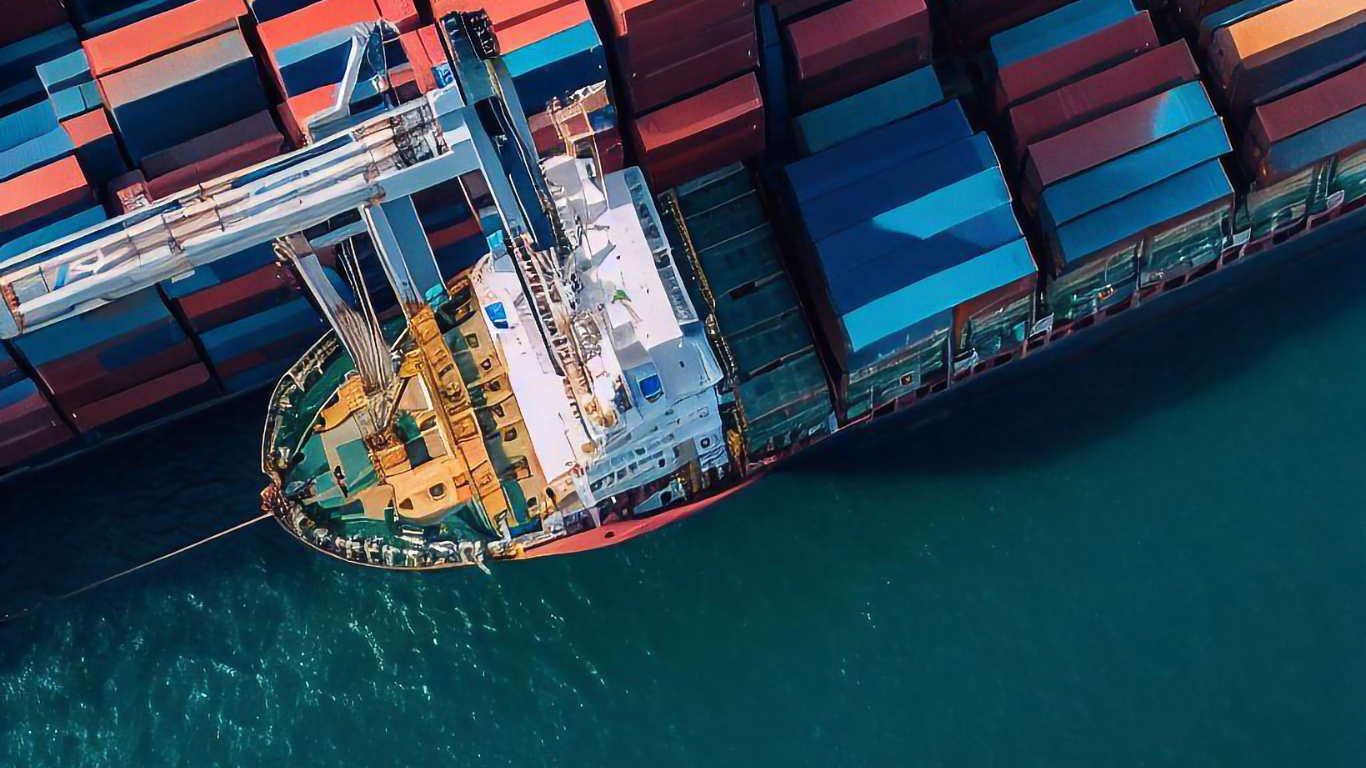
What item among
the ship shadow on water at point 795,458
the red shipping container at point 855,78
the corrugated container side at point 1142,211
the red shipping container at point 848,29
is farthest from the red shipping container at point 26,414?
the corrugated container side at point 1142,211

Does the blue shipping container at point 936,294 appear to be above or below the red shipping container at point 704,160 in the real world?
below

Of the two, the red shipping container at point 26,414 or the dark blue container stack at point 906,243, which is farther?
the red shipping container at point 26,414

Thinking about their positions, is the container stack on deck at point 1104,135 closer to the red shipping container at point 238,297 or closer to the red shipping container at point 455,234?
the red shipping container at point 455,234

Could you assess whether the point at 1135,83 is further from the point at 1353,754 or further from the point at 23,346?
the point at 23,346

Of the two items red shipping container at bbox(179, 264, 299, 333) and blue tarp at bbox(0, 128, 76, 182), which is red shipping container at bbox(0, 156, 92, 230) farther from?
red shipping container at bbox(179, 264, 299, 333)

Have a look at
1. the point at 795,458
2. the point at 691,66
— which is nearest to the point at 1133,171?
the point at 795,458

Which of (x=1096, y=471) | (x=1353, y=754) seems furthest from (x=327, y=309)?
(x=1353, y=754)
